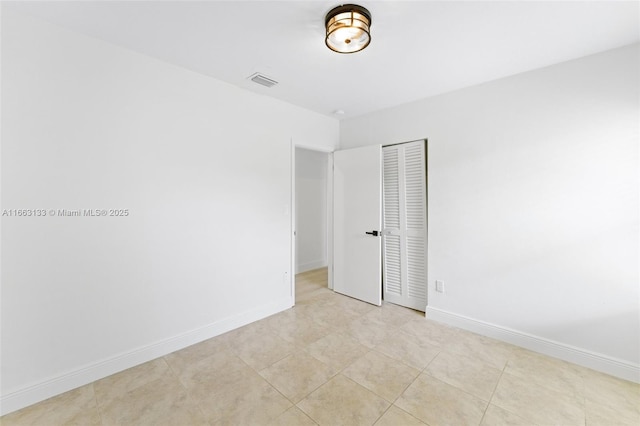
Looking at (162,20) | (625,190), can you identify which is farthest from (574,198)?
(162,20)

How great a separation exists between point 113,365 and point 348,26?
9.82 feet

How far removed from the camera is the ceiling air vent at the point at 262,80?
250 centimetres

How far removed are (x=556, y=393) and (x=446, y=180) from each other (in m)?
1.96

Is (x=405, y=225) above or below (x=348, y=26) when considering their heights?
below

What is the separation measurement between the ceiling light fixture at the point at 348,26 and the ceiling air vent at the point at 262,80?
0.92 meters

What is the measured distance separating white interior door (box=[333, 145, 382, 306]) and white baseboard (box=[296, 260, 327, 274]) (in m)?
1.26

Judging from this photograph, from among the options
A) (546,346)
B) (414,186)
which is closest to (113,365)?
(414,186)

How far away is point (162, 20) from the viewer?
1.76 meters

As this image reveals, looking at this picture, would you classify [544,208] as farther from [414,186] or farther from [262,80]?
[262,80]

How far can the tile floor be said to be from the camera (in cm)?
162

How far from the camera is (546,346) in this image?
2293 mm

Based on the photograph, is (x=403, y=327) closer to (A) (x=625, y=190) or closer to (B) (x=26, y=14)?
(A) (x=625, y=190)

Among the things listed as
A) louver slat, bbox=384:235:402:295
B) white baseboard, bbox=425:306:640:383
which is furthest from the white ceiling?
white baseboard, bbox=425:306:640:383

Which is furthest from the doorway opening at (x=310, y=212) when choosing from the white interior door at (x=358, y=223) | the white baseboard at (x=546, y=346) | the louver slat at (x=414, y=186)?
the white baseboard at (x=546, y=346)
